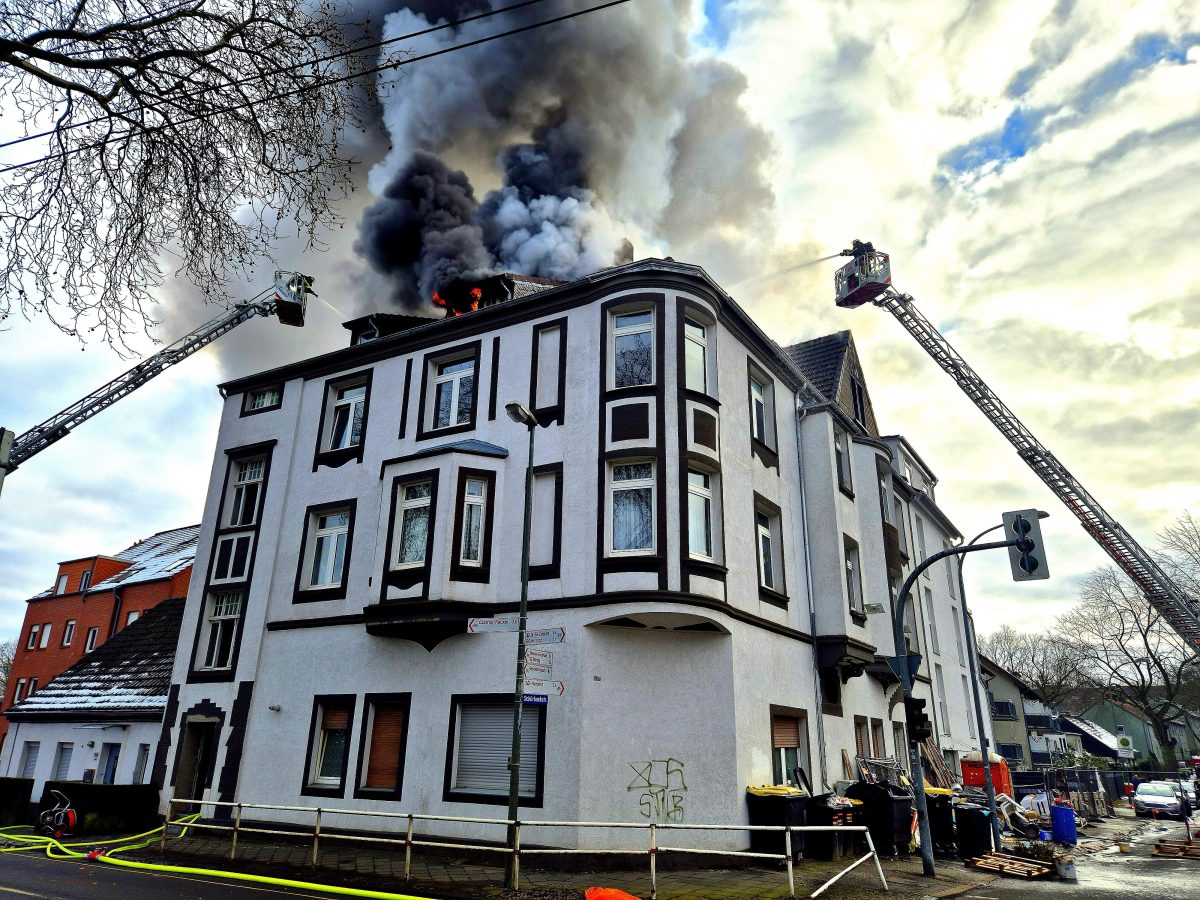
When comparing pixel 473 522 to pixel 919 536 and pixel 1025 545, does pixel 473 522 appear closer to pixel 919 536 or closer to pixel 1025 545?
pixel 1025 545

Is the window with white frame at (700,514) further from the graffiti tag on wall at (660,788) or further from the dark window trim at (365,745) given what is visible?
the dark window trim at (365,745)

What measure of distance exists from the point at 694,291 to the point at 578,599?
7293 millimetres

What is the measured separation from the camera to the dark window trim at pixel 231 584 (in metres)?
19.4

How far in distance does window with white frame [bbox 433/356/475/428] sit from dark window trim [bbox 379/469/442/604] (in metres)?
2.00

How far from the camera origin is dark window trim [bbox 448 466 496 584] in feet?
53.0

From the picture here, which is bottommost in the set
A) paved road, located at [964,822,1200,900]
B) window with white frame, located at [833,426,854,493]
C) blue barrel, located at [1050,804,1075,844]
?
paved road, located at [964,822,1200,900]

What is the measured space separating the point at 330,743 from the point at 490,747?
4.51 metres

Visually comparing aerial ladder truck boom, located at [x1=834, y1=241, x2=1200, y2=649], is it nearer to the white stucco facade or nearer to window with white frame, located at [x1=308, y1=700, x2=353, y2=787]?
the white stucco facade

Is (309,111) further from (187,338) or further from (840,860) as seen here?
(187,338)

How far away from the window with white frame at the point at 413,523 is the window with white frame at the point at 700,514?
224 inches

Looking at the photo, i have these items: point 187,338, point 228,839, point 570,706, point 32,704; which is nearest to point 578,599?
point 570,706

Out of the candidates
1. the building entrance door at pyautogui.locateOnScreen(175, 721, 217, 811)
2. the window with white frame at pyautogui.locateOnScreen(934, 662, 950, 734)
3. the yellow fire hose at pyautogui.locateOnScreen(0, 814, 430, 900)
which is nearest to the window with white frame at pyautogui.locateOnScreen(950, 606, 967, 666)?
the window with white frame at pyautogui.locateOnScreen(934, 662, 950, 734)

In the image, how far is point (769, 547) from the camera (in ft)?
61.6

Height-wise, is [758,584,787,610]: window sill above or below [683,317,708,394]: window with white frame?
below
